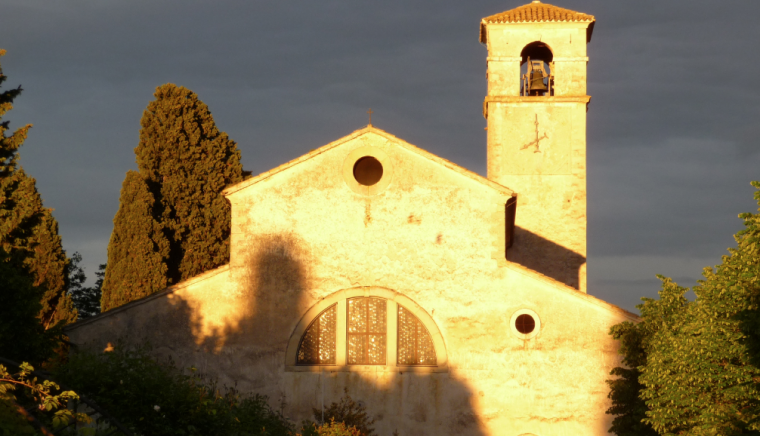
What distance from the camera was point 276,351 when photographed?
1806 centimetres

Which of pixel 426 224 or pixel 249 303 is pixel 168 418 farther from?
pixel 426 224

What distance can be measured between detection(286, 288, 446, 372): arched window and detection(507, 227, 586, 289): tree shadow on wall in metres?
6.38

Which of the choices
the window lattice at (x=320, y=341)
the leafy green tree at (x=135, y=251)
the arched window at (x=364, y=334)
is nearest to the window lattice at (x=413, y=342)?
the arched window at (x=364, y=334)

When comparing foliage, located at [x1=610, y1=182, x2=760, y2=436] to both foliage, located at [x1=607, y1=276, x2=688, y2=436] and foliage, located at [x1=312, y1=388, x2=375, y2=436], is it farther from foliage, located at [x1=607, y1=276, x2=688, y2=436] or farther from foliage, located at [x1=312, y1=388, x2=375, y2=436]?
foliage, located at [x1=312, y1=388, x2=375, y2=436]

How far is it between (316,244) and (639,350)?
7.00 metres

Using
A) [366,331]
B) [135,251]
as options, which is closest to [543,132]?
[366,331]

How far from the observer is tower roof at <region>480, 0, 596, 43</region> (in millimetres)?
24547

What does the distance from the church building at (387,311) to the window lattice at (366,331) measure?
25mm

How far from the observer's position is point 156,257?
25.0 m

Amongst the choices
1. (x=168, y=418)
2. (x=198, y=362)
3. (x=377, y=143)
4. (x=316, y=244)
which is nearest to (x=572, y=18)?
(x=377, y=143)

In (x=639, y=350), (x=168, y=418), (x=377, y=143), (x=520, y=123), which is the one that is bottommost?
(x=168, y=418)

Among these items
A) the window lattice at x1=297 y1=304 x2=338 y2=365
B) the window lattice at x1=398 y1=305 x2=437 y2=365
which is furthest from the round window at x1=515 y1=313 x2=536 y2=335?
the window lattice at x1=297 y1=304 x2=338 y2=365

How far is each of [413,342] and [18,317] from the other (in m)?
7.82

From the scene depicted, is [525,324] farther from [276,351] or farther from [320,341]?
Result: [276,351]
